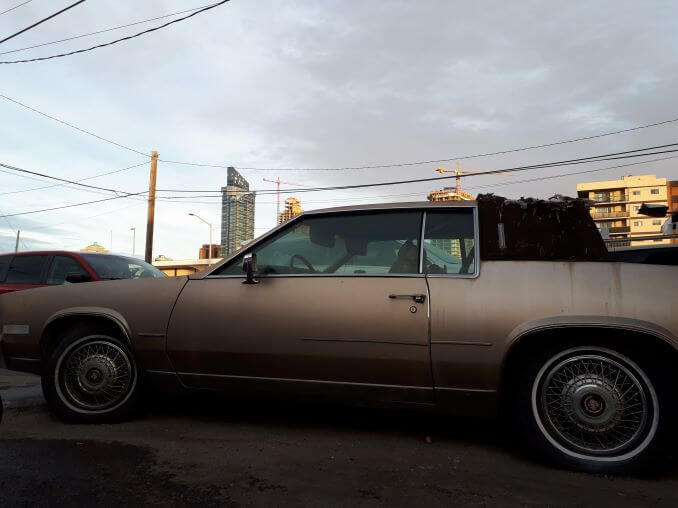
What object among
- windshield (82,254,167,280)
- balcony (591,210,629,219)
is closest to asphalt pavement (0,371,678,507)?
windshield (82,254,167,280)

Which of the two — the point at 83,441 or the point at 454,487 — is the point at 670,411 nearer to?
the point at 454,487

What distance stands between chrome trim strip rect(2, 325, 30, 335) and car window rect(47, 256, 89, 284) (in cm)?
355

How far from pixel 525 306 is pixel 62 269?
692cm

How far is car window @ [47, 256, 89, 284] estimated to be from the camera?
23.7 feet

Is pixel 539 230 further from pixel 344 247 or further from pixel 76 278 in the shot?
pixel 76 278

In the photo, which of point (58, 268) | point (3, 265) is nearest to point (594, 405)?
point (58, 268)

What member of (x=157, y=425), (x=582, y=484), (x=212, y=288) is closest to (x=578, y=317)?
(x=582, y=484)

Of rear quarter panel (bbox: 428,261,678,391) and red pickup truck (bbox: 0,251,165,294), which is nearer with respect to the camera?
rear quarter panel (bbox: 428,261,678,391)

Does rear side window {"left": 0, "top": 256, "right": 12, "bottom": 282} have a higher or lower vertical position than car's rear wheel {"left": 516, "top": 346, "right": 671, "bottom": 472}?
higher

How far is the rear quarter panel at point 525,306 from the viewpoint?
262 cm

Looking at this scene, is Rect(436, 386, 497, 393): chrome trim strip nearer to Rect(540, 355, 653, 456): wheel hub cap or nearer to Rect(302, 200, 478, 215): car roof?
Rect(540, 355, 653, 456): wheel hub cap

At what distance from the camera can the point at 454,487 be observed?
2.44m

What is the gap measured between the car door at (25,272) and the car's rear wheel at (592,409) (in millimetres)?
7331

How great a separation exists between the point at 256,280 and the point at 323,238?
550 mm
